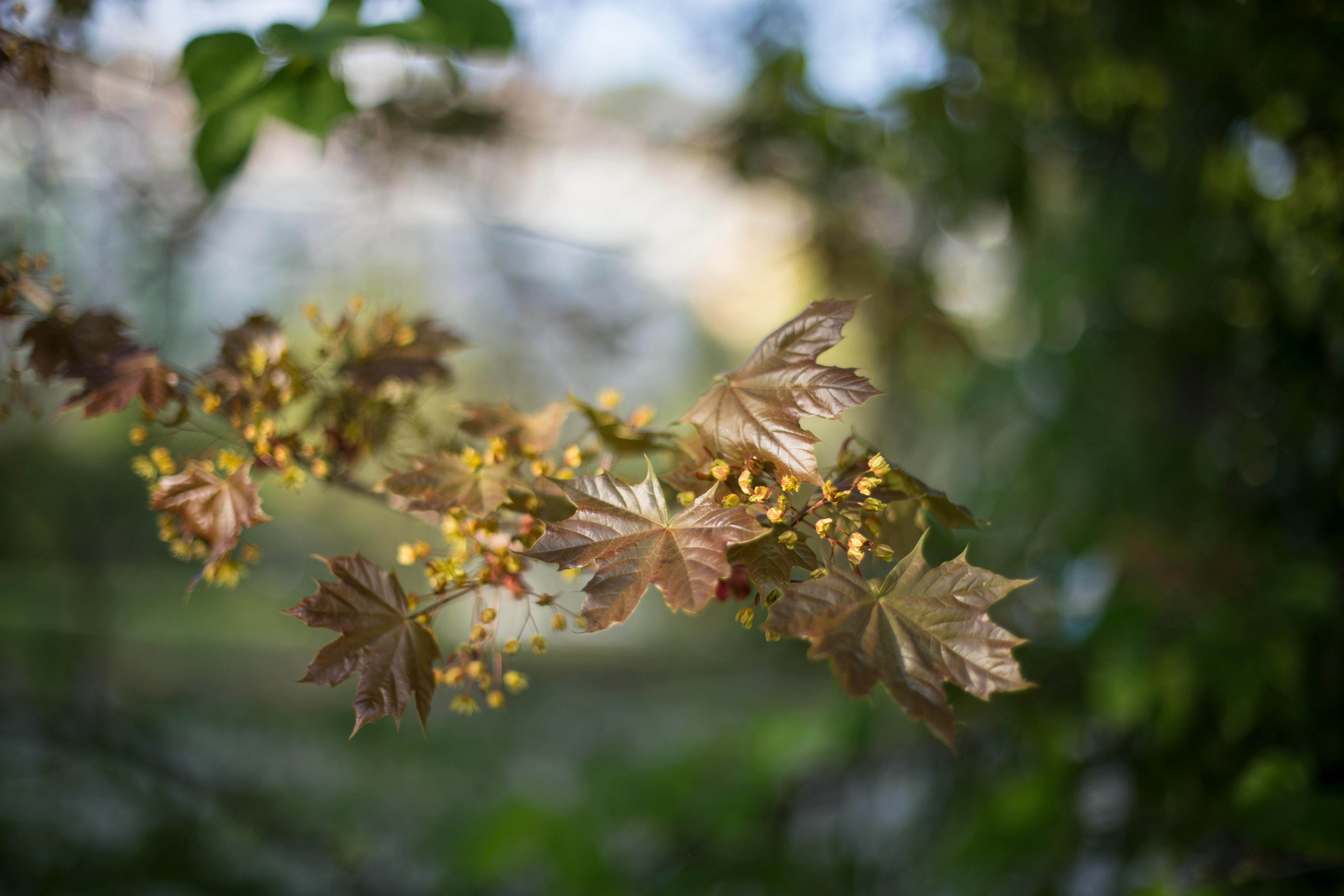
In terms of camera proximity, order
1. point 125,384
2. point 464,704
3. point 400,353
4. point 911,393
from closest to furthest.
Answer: point 464,704 → point 125,384 → point 400,353 → point 911,393

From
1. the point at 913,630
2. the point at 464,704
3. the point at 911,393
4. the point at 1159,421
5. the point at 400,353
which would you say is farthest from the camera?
the point at 911,393

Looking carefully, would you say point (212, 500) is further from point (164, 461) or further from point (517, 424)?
point (517, 424)

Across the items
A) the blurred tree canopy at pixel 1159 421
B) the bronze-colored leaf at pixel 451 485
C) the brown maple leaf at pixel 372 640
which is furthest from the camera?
the blurred tree canopy at pixel 1159 421

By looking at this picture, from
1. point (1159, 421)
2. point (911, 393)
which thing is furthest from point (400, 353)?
point (911, 393)

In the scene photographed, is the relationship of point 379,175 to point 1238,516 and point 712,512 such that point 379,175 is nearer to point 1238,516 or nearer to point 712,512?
point 712,512

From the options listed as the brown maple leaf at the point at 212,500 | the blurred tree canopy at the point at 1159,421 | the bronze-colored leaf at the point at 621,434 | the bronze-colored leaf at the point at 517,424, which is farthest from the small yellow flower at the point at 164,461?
the blurred tree canopy at the point at 1159,421

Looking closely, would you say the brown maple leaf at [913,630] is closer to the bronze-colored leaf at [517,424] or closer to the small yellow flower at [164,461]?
the bronze-colored leaf at [517,424]
